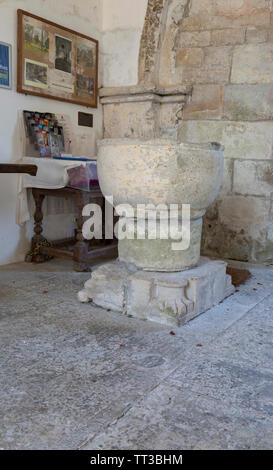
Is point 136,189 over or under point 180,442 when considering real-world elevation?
over

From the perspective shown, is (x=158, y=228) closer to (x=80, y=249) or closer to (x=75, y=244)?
(x=80, y=249)

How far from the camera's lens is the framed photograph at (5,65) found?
3371 millimetres

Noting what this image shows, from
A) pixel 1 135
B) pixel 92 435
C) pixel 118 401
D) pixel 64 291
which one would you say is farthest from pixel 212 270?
pixel 1 135

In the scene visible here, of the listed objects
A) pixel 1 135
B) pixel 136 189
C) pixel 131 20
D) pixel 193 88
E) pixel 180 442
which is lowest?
pixel 180 442

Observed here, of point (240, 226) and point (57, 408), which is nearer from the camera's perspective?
point (57, 408)

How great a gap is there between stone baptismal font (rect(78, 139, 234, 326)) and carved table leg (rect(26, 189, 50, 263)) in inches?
45.0

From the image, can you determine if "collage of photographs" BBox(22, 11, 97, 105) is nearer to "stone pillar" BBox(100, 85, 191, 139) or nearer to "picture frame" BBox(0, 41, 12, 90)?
"picture frame" BBox(0, 41, 12, 90)

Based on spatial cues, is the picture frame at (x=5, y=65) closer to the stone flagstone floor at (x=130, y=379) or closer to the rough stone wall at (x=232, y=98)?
the rough stone wall at (x=232, y=98)

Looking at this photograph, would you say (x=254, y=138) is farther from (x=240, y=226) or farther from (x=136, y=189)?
(x=136, y=189)

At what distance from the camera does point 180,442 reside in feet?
4.41

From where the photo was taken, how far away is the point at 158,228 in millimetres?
2576

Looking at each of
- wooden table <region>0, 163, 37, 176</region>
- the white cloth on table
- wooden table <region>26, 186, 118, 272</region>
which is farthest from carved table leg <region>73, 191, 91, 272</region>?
wooden table <region>0, 163, 37, 176</region>

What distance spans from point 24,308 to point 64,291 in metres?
0.42

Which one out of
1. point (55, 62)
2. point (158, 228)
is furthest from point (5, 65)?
point (158, 228)
